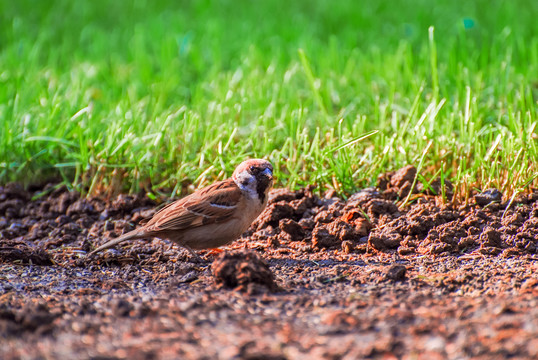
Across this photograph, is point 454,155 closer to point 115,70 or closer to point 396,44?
point 396,44

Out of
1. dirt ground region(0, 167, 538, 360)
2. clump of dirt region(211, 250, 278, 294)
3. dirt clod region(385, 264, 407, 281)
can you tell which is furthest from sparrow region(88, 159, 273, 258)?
dirt clod region(385, 264, 407, 281)

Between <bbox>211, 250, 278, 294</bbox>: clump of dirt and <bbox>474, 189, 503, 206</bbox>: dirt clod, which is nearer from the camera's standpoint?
<bbox>211, 250, 278, 294</bbox>: clump of dirt

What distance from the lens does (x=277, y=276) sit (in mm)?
4148

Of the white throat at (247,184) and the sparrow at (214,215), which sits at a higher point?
the white throat at (247,184)

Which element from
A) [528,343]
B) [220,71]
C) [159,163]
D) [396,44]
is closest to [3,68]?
[220,71]

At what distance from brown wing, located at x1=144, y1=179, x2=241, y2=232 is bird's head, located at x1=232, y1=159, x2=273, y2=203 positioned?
75 mm

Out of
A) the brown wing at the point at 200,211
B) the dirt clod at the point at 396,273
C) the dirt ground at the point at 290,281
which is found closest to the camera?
the dirt ground at the point at 290,281

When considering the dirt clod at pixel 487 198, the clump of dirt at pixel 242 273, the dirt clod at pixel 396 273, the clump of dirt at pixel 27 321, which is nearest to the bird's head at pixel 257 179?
the clump of dirt at pixel 242 273

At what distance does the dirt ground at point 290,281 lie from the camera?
292cm

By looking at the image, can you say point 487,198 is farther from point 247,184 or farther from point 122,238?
point 122,238

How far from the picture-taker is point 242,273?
374 cm

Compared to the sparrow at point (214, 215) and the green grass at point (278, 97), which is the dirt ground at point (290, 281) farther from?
the green grass at point (278, 97)

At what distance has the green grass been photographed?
215 inches

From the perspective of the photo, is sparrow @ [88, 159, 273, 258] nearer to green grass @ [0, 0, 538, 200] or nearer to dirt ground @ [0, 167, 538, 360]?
dirt ground @ [0, 167, 538, 360]
